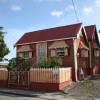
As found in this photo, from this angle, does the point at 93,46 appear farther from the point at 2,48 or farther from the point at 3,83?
the point at 2,48

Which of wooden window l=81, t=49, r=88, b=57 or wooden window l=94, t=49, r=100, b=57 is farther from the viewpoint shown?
wooden window l=94, t=49, r=100, b=57

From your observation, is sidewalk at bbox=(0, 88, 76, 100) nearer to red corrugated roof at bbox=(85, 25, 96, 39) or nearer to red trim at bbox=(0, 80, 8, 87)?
red trim at bbox=(0, 80, 8, 87)

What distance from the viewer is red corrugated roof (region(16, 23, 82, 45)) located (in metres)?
24.2

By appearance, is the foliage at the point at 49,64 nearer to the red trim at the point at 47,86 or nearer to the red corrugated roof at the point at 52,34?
the red trim at the point at 47,86

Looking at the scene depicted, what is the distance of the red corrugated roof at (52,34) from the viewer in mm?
24219

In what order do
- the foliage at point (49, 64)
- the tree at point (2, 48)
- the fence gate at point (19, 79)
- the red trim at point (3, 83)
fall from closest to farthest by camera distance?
the fence gate at point (19, 79) → the foliage at point (49, 64) → the red trim at point (3, 83) → the tree at point (2, 48)

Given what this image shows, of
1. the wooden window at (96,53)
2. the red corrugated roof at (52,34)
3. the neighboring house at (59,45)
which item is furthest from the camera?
the wooden window at (96,53)

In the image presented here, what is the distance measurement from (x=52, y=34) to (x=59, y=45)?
2.33m

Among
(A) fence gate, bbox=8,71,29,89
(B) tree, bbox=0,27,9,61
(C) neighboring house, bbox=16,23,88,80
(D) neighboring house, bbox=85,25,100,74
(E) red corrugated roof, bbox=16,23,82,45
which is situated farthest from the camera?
(B) tree, bbox=0,27,9,61

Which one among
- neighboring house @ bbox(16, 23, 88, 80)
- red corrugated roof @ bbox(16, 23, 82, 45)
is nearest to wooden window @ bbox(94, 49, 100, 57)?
neighboring house @ bbox(16, 23, 88, 80)

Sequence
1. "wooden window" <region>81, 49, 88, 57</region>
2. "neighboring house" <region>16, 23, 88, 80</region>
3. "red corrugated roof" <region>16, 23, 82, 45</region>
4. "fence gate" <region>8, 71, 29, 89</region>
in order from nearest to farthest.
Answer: "fence gate" <region>8, 71, 29, 89</region>, "neighboring house" <region>16, 23, 88, 80</region>, "red corrugated roof" <region>16, 23, 82, 45</region>, "wooden window" <region>81, 49, 88, 57</region>

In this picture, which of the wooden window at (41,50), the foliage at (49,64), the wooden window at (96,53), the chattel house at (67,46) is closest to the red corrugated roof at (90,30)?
the chattel house at (67,46)

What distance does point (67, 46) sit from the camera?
77.2ft

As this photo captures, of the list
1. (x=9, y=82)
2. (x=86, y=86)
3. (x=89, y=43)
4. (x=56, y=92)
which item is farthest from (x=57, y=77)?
(x=89, y=43)
